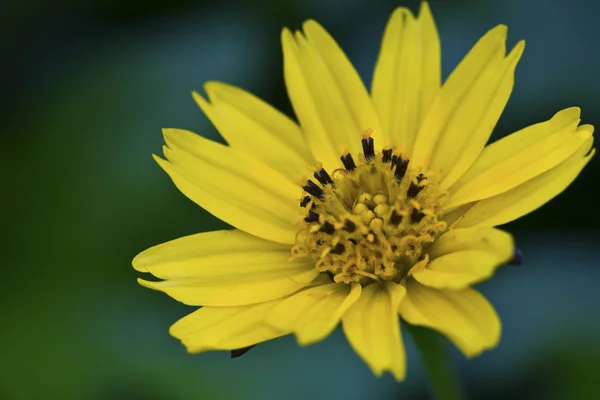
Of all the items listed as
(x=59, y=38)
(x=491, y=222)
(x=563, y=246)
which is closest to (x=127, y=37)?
(x=59, y=38)

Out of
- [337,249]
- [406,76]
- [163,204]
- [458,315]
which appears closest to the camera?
[458,315]

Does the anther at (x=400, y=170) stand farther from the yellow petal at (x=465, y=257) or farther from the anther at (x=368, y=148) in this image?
the yellow petal at (x=465, y=257)

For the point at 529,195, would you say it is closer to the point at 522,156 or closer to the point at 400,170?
the point at 522,156

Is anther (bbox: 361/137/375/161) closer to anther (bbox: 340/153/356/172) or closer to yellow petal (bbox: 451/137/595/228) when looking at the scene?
anther (bbox: 340/153/356/172)

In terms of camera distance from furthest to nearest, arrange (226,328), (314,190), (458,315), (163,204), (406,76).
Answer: (163,204), (406,76), (314,190), (226,328), (458,315)

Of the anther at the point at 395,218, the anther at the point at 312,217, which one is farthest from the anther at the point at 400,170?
the anther at the point at 312,217

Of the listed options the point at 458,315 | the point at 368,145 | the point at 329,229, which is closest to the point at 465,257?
the point at 458,315

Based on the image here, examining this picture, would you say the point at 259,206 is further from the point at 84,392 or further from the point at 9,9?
the point at 9,9
